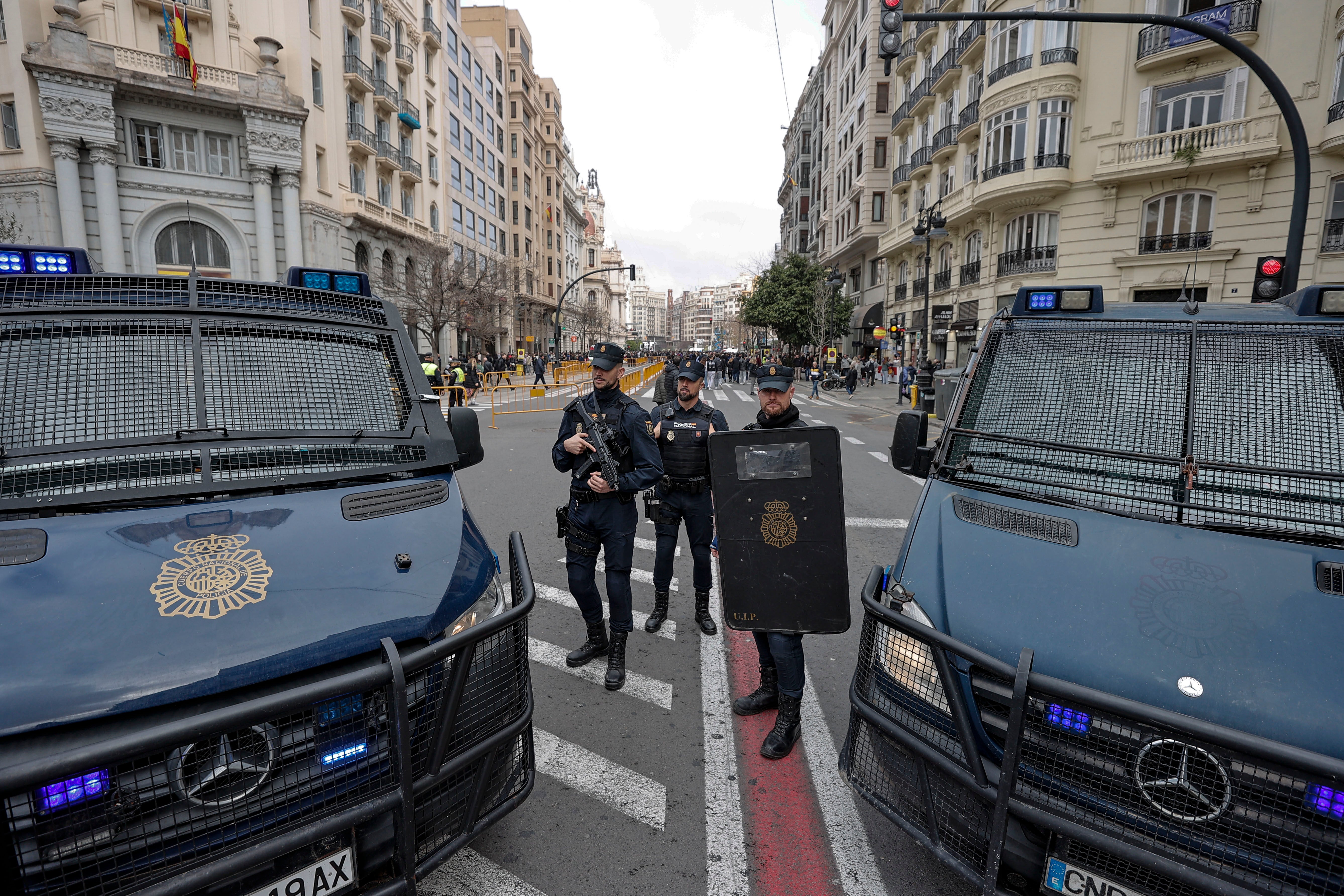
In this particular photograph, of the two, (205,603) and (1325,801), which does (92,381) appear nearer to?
(205,603)

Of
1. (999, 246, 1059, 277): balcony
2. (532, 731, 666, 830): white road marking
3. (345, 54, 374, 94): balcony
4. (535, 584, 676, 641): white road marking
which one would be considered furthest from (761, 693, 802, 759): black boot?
(345, 54, 374, 94): balcony

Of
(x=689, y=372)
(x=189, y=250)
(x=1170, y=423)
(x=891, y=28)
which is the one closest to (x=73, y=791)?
(x=689, y=372)

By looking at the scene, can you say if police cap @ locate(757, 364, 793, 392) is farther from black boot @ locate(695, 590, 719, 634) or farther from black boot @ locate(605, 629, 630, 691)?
black boot @ locate(695, 590, 719, 634)

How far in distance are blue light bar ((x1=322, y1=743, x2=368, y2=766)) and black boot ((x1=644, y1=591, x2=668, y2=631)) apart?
10.5 feet

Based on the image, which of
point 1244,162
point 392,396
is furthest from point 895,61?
point 392,396

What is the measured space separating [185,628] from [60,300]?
6.83 feet

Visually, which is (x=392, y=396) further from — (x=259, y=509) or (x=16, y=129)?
(x=16, y=129)

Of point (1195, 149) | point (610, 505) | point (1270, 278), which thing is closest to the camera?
point (610, 505)

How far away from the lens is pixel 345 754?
2020 millimetres

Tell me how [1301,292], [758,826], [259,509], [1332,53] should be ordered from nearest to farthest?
1. [259,509]
2. [758,826]
3. [1301,292]
4. [1332,53]

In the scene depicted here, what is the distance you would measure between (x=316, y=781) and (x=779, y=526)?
2275 millimetres

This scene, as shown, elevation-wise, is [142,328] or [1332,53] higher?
[1332,53]

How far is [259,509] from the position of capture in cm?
259

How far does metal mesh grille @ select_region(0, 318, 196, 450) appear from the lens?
2684 millimetres
